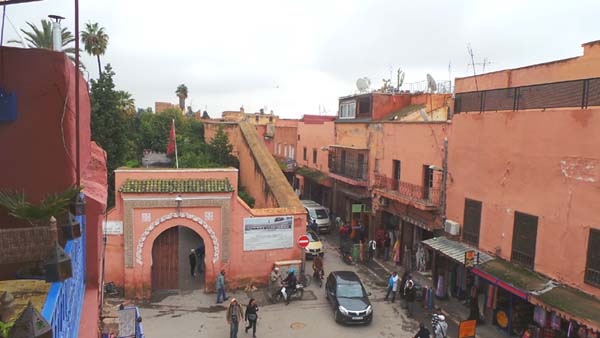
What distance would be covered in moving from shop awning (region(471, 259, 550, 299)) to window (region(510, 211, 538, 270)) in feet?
0.86

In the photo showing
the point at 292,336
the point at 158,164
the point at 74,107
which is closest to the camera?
the point at 74,107

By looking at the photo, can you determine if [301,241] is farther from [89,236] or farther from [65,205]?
[65,205]

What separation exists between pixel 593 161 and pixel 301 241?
10668 mm

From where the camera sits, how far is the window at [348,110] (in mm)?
28841

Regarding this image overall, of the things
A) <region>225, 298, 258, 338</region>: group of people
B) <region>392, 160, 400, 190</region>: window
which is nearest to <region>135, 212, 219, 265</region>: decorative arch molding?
<region>225, 298, 258, 338</region>: group of people

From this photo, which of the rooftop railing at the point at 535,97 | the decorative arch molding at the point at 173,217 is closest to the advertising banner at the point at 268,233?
the decorative arch molding at the point at 173,217

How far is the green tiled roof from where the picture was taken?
57.0ft

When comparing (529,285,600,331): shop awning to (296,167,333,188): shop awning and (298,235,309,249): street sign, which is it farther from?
(296,167,333,188): shop awning

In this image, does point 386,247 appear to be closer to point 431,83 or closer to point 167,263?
point 431,83

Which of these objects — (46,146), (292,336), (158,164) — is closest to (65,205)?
(46,146)

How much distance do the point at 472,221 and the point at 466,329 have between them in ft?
14.2

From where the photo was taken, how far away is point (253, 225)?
18719 millimetres

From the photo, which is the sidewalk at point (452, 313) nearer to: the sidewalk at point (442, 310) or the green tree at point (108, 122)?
the sidewalk at point (442, 310)

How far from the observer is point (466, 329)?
13859 millimetres
